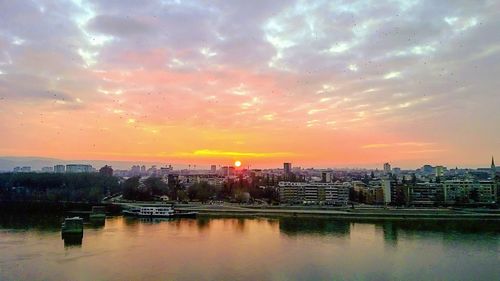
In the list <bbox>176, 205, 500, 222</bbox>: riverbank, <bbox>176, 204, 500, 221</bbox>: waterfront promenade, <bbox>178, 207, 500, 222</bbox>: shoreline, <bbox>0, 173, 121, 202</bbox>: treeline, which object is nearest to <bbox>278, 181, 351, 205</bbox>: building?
<bbox>176, 204, 500, 221</bbox>: waterfront promenade

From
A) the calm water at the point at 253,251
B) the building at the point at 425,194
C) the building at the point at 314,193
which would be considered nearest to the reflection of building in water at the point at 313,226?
the calm water at the point at 253,251

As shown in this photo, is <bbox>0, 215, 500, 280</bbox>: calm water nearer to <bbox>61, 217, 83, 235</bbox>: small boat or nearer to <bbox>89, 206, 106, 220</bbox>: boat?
<bbox>61, 217, 83, 235</bbox>: small boat

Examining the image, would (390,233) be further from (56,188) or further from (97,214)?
(56,188)

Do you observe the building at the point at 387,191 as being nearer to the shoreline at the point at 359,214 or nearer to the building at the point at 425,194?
the building at the point at 425,194

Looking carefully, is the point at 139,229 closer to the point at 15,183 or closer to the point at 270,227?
the point at 270,227

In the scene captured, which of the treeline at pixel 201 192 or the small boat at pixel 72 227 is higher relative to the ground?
the treeline at pixel 201 192

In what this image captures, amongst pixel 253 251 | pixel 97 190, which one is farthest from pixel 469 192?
pixel 97 190
